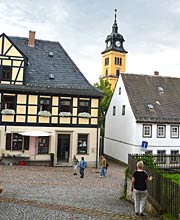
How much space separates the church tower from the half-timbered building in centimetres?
4571

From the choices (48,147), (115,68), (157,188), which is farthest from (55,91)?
(115,68)

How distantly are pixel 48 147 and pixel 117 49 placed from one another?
51965mm

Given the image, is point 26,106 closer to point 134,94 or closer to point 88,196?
point 134,94

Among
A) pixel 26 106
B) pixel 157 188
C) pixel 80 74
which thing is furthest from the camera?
pixel 80 74

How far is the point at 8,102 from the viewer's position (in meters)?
26.6

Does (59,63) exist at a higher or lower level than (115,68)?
lower

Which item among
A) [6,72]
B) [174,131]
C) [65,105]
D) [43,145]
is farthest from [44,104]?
[174,131]

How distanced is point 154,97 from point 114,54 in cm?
4294

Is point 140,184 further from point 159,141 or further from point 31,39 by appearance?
point 31,39

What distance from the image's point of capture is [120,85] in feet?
115

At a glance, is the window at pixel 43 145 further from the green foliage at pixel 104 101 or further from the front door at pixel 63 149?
the green foliage at pixel 104 101

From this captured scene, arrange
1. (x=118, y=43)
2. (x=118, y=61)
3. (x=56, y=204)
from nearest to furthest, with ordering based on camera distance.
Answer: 1. (x=56, y=204)
2. (x=118, y=43)
3. (x=118, y=61)

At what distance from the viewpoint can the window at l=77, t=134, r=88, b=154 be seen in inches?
1109

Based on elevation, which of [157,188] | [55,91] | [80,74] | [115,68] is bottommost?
[157,188]
